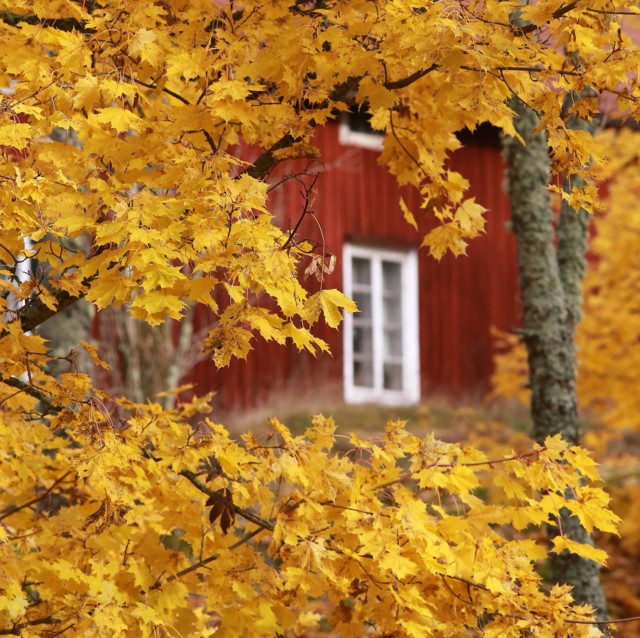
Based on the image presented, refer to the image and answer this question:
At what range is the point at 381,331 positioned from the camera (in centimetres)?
1375

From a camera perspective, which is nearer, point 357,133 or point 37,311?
point 37,311

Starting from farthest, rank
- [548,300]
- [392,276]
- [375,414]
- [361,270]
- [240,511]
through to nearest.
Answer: [392,276]
[361,270]
[375,414]
[548,300]
[240,511]

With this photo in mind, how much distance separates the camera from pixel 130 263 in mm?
2963

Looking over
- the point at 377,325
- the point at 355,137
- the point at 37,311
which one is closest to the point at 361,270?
the point at 377,325

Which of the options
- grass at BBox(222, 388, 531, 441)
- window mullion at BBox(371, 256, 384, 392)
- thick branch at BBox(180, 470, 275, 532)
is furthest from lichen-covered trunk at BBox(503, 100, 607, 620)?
window mullion at BBox(371, 256, 384, 392)

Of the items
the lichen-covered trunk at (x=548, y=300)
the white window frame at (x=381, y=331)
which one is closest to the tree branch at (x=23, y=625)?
the lichen-covered trunk at (x=548, y=300)

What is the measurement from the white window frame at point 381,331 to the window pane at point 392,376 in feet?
0.24

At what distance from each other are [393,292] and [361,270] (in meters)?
0.51

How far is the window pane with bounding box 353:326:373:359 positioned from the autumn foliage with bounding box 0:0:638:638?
9593mm

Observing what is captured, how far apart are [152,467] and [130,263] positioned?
0.89 m

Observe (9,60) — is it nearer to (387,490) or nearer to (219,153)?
(219,153)

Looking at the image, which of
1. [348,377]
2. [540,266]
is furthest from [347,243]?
[540,266]

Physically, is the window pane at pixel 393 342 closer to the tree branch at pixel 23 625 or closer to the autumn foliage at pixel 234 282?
the autumn foliage at pixel 234 282

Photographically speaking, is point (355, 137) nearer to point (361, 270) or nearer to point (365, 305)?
point (361, 270)
